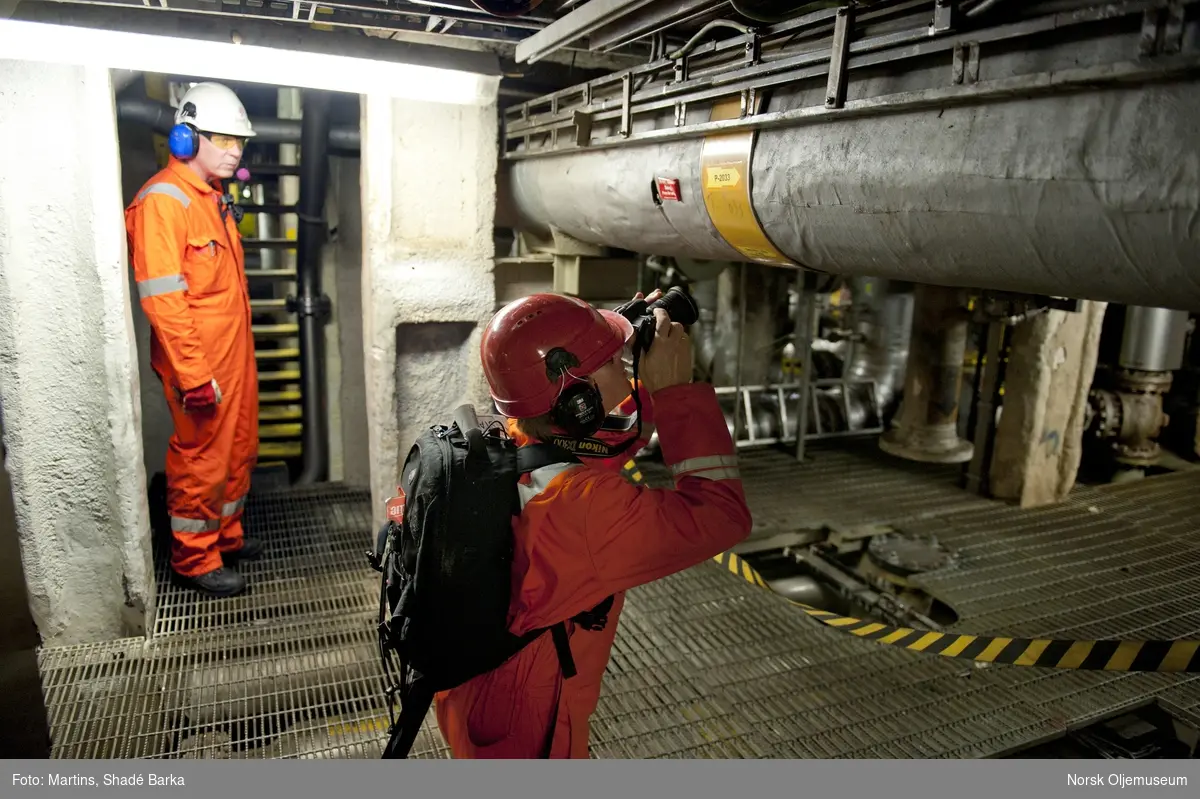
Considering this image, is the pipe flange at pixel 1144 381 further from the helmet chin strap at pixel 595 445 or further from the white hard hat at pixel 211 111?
the white hard hat at pixel 211 111

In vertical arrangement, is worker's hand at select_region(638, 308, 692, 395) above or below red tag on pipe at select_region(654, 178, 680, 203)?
below

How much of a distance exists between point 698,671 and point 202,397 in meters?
2.64

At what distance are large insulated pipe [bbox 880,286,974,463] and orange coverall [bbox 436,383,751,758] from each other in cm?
401

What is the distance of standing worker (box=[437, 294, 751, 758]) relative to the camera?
1817 mm

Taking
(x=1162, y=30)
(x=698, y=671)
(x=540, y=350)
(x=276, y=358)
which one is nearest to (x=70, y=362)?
(x=276, y=358)

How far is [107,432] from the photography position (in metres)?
3.59

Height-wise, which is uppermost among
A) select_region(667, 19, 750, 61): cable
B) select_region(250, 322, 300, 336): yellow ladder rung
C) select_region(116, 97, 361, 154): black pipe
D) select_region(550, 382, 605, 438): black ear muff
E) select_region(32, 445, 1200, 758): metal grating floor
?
select_region(116, 97, 361, 154): black pipe

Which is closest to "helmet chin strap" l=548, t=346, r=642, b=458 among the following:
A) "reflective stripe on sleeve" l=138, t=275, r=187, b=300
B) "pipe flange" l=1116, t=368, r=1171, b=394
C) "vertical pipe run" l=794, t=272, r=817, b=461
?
"reflective stripe on sleeve" l=138, t=275, r=187, b=300

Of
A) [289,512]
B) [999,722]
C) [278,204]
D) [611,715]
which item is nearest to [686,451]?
[611,715]

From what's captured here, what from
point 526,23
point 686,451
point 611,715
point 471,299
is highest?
point 526,23

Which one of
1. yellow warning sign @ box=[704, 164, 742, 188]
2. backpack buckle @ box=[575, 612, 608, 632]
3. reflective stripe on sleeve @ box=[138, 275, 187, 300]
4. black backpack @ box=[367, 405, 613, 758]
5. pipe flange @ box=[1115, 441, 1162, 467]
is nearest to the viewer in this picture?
black backpack @ box=[367, 405, 613, 758]

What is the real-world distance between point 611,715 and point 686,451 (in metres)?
1.64

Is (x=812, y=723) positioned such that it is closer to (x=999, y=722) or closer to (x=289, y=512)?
(x=999, y=722)

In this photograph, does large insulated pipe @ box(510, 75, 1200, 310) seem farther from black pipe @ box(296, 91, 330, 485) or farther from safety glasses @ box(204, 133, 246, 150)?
black pipe @ box(296, 91, 330, 485)
